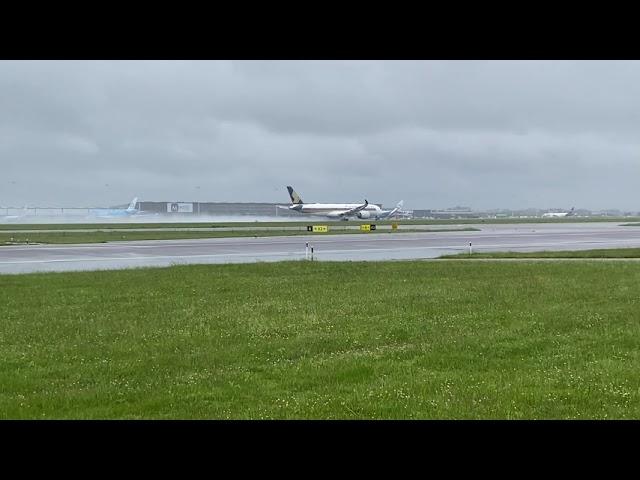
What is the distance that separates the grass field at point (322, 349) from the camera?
5.39 meters

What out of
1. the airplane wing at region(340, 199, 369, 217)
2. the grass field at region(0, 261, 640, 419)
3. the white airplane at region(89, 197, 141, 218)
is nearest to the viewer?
the grass field at region(0, 261, 640, 419)

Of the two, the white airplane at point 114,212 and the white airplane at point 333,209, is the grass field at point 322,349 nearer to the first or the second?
the white airplane at point 333,209

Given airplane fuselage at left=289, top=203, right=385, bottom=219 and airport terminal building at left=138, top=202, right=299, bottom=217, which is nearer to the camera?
airplane fuselage at left=289, top=203, right=385, bottom=219

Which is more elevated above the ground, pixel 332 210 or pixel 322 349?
pixel 332 210

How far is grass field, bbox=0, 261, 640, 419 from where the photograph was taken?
539cm

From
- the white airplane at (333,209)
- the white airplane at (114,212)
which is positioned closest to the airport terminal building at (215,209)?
the white airplane at (114,212)

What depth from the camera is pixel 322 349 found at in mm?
7887

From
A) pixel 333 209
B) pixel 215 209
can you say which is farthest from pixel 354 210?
pixel 215 209

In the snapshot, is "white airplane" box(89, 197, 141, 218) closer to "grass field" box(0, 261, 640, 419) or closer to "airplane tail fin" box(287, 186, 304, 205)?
"airplane tail fin" box(287, 186, 304, 205)

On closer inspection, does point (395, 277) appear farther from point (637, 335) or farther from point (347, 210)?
point (347, 210)

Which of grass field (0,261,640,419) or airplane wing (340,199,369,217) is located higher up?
airplane wing (340,199,369,217)

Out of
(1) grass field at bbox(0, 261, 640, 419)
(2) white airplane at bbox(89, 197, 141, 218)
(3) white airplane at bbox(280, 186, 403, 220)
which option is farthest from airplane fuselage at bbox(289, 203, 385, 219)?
(1) grass field at bbox(0, 261, 640, 419)

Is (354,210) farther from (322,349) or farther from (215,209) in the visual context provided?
(322,349)
